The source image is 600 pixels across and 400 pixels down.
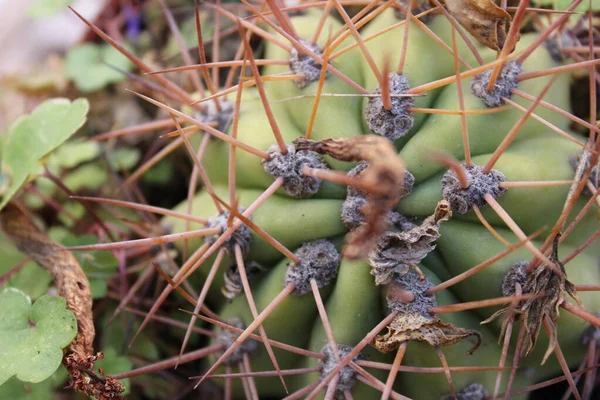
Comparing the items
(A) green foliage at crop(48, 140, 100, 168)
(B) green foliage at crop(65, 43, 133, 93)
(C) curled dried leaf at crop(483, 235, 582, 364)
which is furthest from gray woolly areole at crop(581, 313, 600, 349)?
(B) green foliage at crop(65, 43, 133, 93)

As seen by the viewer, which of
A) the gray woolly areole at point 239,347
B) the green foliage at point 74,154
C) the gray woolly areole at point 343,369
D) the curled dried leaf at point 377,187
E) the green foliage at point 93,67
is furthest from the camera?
the green foliage at point 93,67

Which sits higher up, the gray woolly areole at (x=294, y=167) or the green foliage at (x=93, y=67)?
the green foliage at (x=93, y=67)

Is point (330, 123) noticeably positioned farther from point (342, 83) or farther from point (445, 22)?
point (445, 22)

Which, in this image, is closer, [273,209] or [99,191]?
[273,209]

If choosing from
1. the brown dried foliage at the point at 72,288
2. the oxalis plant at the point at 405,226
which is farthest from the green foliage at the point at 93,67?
the oxalis plant at the point at 405,226

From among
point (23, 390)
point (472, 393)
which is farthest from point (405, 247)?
point (23, 390)

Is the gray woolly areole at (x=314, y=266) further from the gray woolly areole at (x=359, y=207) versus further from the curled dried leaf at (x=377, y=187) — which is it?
the curled dried leaf at (x=377, y=187)

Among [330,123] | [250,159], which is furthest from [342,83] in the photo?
[250,159]

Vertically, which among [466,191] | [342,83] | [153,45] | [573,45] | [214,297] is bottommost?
[214,297]
